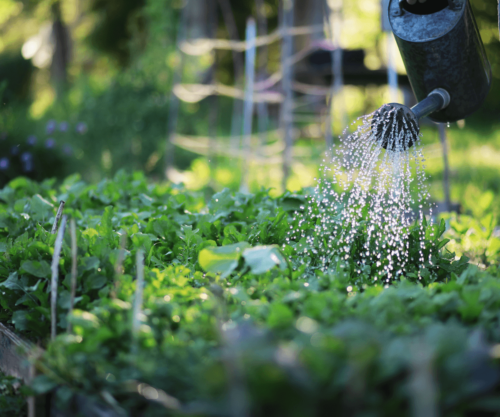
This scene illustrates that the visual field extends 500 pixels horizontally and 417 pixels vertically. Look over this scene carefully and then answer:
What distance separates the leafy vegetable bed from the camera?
1040 mm

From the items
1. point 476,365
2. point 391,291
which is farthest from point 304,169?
point 476,365

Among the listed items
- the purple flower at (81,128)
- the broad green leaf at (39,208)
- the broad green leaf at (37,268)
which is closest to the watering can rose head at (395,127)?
the broad green leaf at (37,268)

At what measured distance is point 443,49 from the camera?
7.40ft

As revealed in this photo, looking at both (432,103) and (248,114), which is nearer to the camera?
(432,103)

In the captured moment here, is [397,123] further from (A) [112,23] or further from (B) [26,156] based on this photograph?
(A) [112,23]

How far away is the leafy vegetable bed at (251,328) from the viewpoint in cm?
104

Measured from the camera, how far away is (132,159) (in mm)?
7059

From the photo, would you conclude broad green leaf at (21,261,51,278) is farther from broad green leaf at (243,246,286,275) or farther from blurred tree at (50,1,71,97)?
blurred tree at (50,1,71,97)

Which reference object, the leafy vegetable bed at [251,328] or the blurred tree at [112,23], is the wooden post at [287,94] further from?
the blurred tree at [112,23]

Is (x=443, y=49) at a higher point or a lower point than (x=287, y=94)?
lower

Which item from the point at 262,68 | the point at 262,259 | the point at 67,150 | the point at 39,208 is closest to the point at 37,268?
the point at 262,259

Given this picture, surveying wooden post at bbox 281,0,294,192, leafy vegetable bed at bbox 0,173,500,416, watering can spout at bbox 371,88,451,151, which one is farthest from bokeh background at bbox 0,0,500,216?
leafy vegetable bed at bbox 0,173,500,416

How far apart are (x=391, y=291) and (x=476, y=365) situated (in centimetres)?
57

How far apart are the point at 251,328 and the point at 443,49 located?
5.58ft
